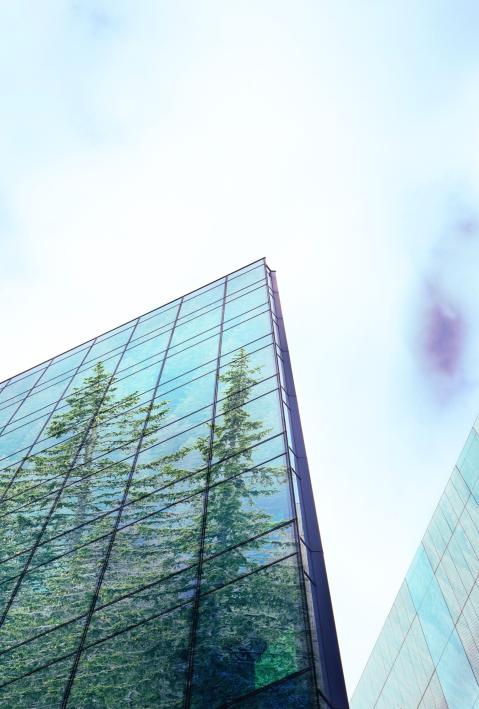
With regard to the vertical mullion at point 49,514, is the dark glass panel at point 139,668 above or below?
below

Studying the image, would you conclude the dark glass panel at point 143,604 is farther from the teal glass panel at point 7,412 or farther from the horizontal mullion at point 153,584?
the teal glass panel at point 7,412

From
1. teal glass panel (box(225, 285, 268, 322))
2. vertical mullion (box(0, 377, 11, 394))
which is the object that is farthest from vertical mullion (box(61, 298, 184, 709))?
vertical mullion (box(0, 377, 11, 394))

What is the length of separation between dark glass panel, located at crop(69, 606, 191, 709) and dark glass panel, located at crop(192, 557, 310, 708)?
0.28 metres

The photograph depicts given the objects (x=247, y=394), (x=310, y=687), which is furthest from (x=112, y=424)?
(x=310, y=687)

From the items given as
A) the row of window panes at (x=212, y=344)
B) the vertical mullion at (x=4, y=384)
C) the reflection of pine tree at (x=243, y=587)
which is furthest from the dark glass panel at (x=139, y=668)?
the vertical mullion at (x=4, y=384)

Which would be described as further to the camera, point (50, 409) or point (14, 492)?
point (50, 409)

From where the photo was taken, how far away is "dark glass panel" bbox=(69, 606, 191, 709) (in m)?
8.02

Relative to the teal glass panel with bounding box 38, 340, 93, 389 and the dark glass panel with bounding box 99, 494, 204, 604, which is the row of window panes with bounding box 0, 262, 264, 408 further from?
the dark glass panel with bounding box 99, 494, 204, 604

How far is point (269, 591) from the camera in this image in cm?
881

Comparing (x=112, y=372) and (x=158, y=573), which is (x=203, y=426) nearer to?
(x=158, y=573)

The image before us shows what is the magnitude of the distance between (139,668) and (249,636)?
155 centimetres

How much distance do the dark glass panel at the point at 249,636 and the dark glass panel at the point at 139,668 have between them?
0.28m

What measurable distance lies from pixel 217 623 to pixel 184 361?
9601mm

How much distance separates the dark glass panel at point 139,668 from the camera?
26.3 feet
